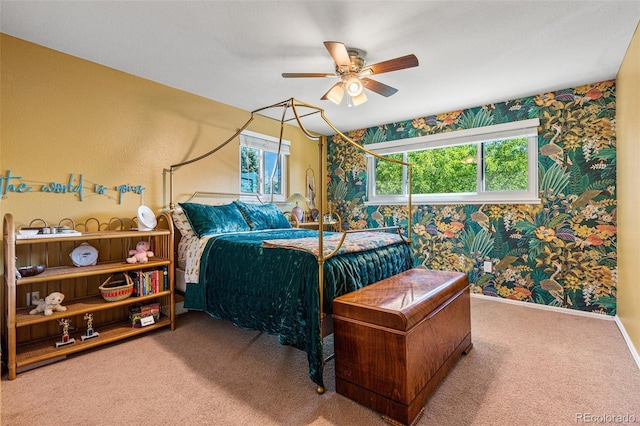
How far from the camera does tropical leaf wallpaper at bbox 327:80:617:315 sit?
311cm

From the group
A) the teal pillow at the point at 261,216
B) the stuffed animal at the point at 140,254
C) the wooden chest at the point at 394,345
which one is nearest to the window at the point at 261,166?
the teal pillow at the point at 261,216

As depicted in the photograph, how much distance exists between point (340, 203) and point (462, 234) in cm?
201

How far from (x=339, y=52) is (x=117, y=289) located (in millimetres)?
2472

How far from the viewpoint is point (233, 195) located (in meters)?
3.93

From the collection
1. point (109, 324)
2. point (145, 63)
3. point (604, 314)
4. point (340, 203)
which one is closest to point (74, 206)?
point (109, 324)

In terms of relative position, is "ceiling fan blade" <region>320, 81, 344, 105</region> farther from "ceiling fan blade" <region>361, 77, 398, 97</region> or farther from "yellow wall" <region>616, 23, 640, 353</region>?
"yellow wall" <region>616, 23, 640, 353</region>

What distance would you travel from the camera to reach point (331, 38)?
7.63 feet

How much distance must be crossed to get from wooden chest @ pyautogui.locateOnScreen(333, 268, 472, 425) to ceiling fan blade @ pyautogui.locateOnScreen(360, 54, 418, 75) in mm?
1513

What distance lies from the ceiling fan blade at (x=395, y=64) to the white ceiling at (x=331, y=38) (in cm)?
24

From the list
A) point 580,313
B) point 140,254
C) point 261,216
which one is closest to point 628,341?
point 580,313

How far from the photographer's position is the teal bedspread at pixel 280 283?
1.90 meters

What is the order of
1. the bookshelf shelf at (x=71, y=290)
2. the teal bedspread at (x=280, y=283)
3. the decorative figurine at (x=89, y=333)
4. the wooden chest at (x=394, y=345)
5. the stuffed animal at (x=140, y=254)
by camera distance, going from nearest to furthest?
the wooden chest at (x=394, y=345) → the teal bedspread at (x=280, y=283) → the bookshelf shelf at (x=71, y=290) → the decorative figurine at (x=89, y=333) → the stuffed animal at (x=140, y=254)

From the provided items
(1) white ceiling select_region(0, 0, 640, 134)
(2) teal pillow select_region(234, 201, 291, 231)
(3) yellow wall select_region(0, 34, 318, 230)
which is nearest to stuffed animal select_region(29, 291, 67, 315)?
(3) yellow wall select_region(0, 34, 318, 230)

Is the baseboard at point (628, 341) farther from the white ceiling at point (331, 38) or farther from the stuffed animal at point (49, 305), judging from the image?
the stuffed animal at point (49, 305)
